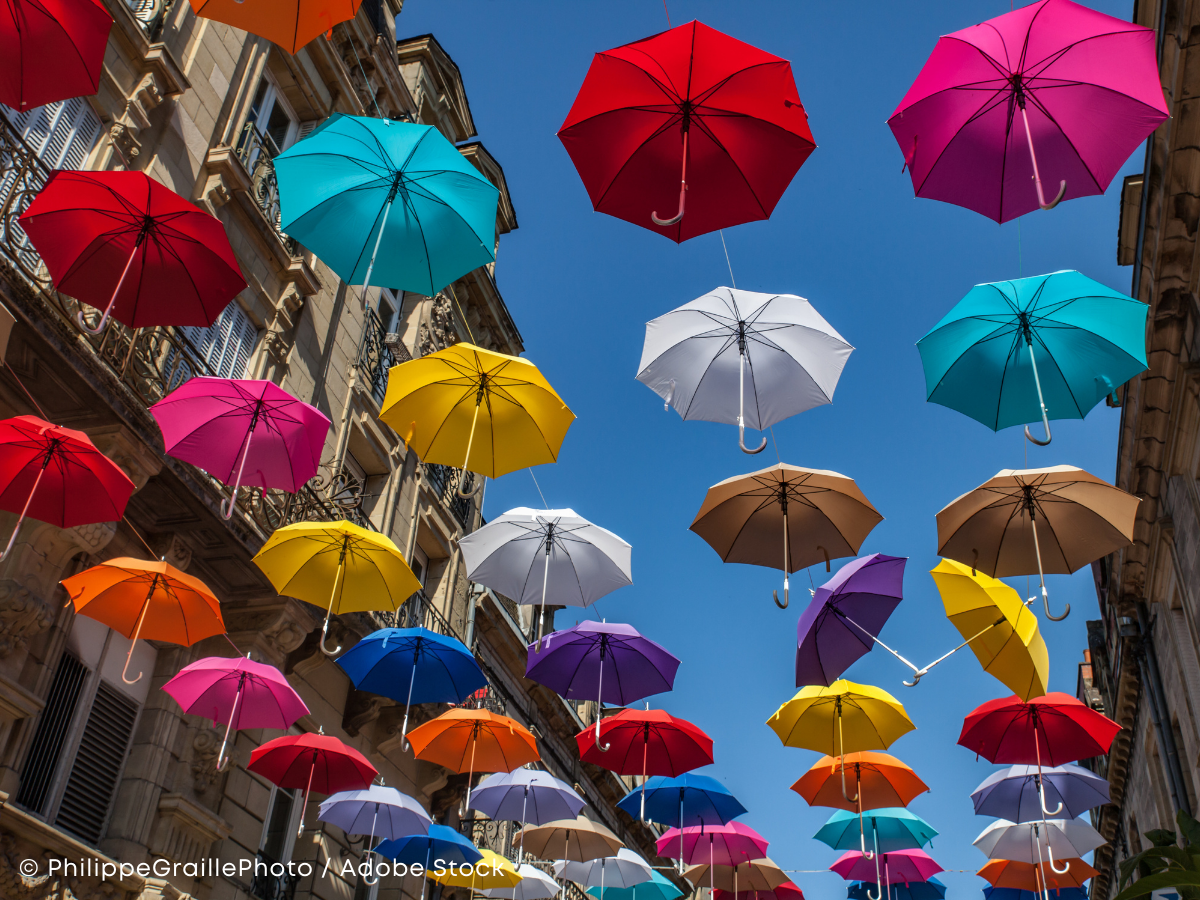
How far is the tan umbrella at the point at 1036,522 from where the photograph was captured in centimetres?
948

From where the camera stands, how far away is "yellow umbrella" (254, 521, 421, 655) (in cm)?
1051

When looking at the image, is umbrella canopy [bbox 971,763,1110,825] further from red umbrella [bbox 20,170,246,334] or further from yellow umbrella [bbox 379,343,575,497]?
red umbrella [bbox 20,170,246,334]

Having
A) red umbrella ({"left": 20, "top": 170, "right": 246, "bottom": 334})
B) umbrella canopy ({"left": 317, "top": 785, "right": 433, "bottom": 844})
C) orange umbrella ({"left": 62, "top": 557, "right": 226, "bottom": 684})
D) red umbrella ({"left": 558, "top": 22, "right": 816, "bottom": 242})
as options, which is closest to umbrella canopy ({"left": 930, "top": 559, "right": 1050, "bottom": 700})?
red umbrella ({"left": 558, "top": 22, "right": 816, "bottom": 242})

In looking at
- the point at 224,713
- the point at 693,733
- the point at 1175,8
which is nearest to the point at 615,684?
the point at 693,733

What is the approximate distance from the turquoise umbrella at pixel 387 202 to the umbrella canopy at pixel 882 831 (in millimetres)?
11476

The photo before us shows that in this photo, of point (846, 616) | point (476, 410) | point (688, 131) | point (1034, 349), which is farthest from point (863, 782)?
point (688, 131)

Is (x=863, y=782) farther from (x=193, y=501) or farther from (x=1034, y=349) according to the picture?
(x=193, y=501)

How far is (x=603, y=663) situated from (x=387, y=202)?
6.56 meters

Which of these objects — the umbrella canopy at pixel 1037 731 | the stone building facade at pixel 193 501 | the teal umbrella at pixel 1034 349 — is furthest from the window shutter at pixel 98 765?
the umbrella canopy at pixel 1037 731

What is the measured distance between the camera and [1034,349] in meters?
9.06

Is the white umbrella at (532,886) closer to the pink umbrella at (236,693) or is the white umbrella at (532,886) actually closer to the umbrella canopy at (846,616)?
the umbrella canopy at (846,616)

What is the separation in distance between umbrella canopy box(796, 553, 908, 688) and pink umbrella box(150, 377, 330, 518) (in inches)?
230

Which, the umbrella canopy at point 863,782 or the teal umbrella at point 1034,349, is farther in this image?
the umbrella canopy at point 863,782

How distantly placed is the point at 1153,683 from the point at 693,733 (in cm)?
845
